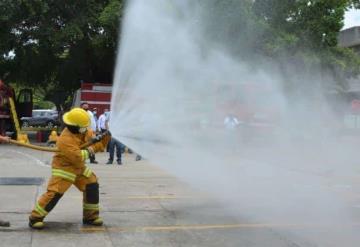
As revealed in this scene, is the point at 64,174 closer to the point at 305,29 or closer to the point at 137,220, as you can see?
the point at 137,220

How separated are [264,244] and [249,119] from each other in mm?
5277

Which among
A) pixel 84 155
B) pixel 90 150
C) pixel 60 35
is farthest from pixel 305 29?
pixel 84 155

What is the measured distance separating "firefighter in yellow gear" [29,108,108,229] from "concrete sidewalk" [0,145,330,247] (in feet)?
0.62

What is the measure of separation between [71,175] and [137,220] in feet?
3.74

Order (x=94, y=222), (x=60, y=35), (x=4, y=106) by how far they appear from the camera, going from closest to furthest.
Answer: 1. (x=94, y=222)
2. (x=60, y=35)
3. (x=4, y=106)

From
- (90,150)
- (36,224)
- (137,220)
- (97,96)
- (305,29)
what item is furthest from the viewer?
(97,96)

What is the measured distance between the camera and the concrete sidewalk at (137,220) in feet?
21.0

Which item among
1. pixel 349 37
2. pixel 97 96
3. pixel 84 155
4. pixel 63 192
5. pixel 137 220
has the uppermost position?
pixel 349 37

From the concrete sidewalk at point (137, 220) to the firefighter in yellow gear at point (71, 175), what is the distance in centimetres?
19

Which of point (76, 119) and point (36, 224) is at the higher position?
point (76, 119)

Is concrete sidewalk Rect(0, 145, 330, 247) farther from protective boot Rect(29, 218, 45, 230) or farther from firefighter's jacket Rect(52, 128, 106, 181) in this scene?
firefighter's jacket Rect(52, 128, 106, 181)

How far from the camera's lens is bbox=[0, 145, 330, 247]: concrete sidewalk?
21.0ft

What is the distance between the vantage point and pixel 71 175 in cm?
694

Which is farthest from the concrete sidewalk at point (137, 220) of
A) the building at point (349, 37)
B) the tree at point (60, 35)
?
the building at point (349, 37)
